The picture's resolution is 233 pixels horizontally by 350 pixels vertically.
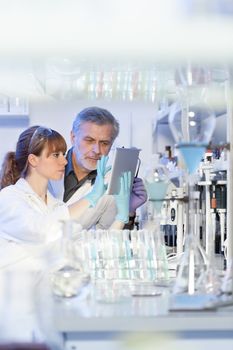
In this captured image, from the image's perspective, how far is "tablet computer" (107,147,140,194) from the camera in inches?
190

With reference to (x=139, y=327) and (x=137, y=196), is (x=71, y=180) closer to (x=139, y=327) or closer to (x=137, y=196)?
(x=137, y=196)

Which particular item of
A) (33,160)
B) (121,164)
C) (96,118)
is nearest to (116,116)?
(96,118)

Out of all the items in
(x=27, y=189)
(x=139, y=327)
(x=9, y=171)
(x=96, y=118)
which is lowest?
(x=139, y=327)

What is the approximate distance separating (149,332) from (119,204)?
Result: 9.43ft

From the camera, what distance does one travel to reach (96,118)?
192 inches

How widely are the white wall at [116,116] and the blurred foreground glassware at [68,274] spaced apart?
2562 millimetres

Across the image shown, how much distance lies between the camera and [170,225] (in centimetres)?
492

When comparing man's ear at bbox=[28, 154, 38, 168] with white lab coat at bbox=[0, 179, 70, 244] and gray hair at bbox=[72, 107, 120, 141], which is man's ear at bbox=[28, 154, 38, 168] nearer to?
white lab coat at bbox=[0, 179, 70, 244]

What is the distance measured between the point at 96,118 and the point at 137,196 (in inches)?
22.7

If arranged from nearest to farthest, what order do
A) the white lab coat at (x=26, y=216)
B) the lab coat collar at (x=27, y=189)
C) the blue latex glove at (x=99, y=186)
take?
the white lab coat at (x=26, y=216) → the lab coat collar at (x=27, y=189) → the blue latex glove at (x=99, y=186)

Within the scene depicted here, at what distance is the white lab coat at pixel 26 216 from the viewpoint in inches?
176

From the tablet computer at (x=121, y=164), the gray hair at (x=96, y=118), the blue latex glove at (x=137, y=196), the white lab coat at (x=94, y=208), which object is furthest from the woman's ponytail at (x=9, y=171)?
the blue latex glove at (x=137, y=196)

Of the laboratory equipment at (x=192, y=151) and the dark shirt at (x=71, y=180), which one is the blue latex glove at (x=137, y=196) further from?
the laboratory equipment at (x=192, y=151)

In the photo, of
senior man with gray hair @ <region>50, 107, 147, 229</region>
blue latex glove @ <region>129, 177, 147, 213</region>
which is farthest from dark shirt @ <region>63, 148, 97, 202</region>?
blue latex glove @ <region>129, 177, 147, 213</region>
